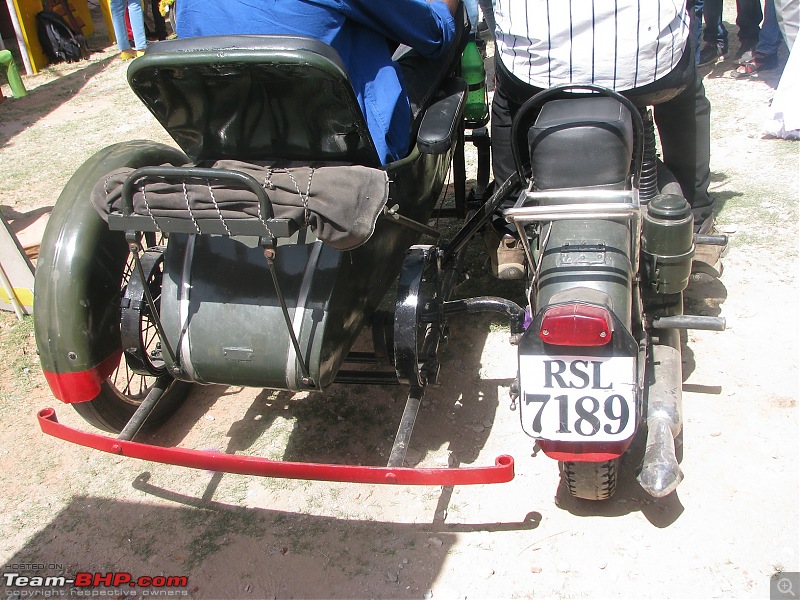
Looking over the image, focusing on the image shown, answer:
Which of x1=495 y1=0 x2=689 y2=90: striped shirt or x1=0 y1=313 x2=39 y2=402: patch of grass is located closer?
x1=495 y1=0 x2=689 y2=90: striped shirt

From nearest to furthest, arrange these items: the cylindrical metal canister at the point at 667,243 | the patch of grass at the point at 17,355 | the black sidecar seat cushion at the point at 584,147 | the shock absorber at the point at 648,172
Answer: the black sidecar seat cushion at the point at 584,147
the cylindrical metal canister at the point at 667,243
the shock absorber at the point at 648,172
the patch of grass at the point at 17,355

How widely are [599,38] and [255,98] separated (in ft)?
4.41

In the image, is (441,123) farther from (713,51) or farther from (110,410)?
(713,51)

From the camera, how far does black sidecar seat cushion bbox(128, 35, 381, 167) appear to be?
7.28 ft

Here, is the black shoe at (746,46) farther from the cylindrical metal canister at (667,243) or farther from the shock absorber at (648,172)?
the cylindrical metal canister at (667,243)

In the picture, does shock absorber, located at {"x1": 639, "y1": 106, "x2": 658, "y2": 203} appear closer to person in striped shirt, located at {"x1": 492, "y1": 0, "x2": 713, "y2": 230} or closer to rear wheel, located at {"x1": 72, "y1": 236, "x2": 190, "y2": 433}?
person in striped shirt, located at {"x1": 492, "y1": 0, "x2": 713, "y2": 230}

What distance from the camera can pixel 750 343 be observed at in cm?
336

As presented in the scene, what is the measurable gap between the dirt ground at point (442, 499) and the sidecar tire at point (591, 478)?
161 mm

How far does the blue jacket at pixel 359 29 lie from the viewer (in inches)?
99.6

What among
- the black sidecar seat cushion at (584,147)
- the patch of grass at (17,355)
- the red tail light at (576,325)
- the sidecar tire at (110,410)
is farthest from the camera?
the patch of grass at (17,355)

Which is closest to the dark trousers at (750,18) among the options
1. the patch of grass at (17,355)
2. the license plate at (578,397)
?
the license plate at (578,397)

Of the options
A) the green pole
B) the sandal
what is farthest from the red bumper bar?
the green pole

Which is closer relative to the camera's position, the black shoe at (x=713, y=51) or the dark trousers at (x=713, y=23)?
the dark trousers at (x=713, y=23)

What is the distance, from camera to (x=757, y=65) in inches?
256
